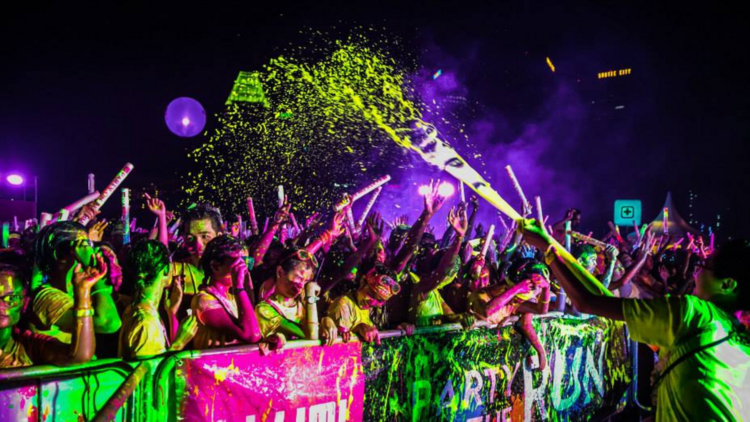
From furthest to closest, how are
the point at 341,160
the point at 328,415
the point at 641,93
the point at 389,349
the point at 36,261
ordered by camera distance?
1. the point at 641,93
2. the point at 341,160
3. the point at 389,349
4. the point at 328,415
5. the point at 36,261

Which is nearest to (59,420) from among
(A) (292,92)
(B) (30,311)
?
(B) (30,311)

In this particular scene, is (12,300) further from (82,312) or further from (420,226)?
(420,226)

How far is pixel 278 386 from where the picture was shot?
Result: 348cm

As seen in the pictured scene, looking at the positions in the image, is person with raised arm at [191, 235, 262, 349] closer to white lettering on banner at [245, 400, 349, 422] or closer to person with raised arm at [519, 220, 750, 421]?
white lettering on banner at [245, 400, 349, 422]

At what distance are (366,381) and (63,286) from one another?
2269mm

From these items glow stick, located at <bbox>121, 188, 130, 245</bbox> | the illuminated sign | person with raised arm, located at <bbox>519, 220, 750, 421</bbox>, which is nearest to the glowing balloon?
glow stick, located at <bbox>121, 188, 130, 245</bbox>

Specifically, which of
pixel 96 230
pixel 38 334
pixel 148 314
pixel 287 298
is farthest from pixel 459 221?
Answer: pixel 38 334

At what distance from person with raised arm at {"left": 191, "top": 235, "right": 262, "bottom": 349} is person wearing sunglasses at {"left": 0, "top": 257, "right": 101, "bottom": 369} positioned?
0.93 meters

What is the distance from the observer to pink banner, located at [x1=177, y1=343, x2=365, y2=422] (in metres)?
3.13

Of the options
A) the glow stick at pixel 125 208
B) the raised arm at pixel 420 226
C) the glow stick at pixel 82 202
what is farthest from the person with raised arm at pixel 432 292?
the glow stick at pixel 82 202

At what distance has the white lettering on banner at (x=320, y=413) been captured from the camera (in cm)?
350

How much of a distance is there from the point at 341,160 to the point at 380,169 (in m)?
4.24

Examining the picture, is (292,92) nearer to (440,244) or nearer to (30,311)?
(440,244)

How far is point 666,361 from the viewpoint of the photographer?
260 cm
